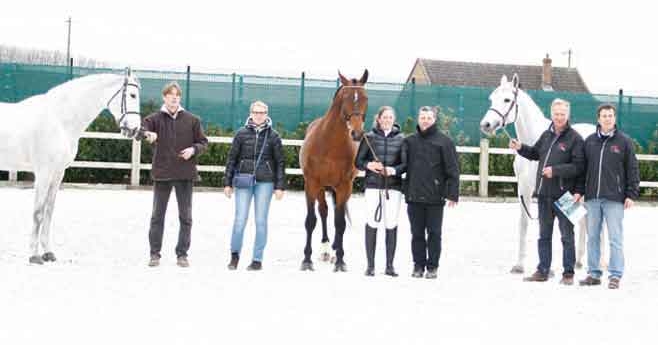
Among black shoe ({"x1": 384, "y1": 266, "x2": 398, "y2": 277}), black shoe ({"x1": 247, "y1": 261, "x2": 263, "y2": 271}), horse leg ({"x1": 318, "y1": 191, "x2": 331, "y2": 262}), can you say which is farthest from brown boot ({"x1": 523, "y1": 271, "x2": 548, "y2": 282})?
black shoe ({"x1": 247, "y1": 261, "x2": 263, "y2": 271})

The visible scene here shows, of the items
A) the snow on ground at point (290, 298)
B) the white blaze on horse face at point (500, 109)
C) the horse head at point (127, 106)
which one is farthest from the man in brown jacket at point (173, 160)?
the white blaze on horse face at point (500, 109)

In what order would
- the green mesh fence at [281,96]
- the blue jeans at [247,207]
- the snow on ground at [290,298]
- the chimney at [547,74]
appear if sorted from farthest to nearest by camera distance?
the chimney at [547,74]
the green mesh fence at [281,96]
the blue jeans at [247,207]
the snow on ground at [290,298]

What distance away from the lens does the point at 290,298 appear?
267 inches

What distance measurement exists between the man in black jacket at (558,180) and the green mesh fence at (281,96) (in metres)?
13.8

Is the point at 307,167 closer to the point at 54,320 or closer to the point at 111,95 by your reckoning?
the point at 111,95

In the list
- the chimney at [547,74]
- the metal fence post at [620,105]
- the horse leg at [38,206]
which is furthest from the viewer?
the chimney at [547,74]

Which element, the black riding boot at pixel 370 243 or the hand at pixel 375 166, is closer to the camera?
the hand at pixel 375 166

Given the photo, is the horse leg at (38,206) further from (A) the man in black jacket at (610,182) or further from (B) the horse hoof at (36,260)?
(A) the man in black jacket at (610,182)

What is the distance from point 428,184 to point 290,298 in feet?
6.35

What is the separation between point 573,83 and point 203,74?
31.3m

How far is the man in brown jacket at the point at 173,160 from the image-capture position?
28.1 feet

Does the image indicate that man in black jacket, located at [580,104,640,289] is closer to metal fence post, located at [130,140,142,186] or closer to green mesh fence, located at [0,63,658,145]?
metal fence post, located at [130,140,142,186]

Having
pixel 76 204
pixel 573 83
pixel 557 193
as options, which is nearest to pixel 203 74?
pixel 76 204

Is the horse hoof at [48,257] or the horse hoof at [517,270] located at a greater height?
the horse hoof at [517,270]
